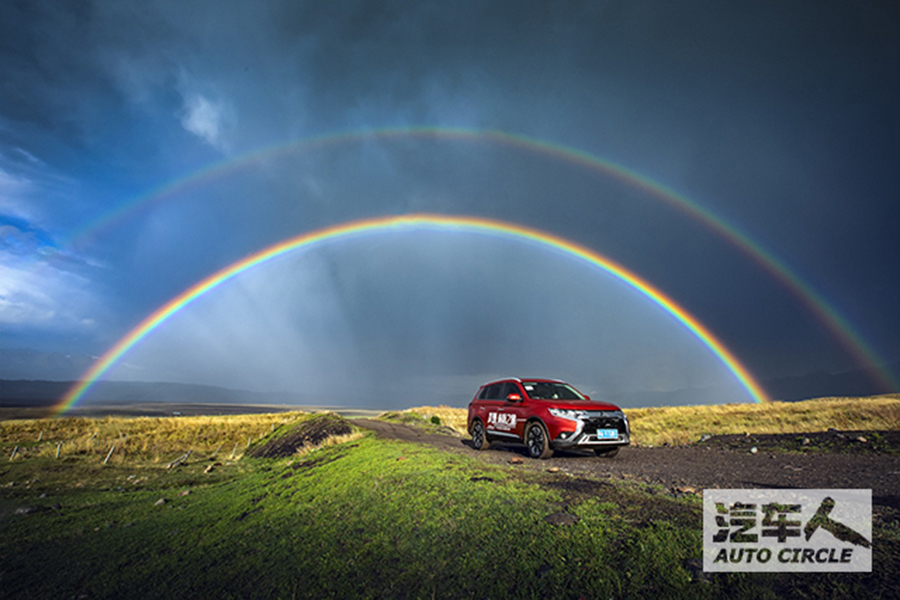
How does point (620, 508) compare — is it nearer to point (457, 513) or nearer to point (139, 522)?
point (457, 513)

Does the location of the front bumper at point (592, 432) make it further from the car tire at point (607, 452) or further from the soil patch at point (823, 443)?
the soil patch at point (823, 443)

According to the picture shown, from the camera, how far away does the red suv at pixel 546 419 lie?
1047 cm

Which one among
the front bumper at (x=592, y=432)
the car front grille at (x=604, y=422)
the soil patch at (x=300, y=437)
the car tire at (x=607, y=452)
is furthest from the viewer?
the soil patch at (x=300, y=437)

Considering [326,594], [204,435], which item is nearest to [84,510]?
[326,594]

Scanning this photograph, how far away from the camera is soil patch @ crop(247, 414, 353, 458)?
17047 millimetres

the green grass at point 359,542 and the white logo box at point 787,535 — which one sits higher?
the white logo box at point 787,535

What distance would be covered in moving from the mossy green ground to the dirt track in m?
2.15

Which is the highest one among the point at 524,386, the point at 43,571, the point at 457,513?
the point at 524,386

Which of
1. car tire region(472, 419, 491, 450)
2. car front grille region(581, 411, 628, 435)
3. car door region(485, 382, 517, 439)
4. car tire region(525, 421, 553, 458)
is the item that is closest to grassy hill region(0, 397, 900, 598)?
car tire region(525, 421, 553, 458)

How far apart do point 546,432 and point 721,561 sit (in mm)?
7432

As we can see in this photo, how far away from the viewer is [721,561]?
351 cm

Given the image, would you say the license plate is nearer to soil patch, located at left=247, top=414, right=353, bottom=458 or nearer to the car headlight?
the car headlight

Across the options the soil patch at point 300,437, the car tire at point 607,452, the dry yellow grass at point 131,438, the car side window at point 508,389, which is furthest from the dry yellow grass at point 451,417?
the car tire at point 607,452

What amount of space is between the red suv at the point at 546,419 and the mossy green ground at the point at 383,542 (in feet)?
9.33
